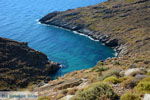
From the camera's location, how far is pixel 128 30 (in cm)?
11675

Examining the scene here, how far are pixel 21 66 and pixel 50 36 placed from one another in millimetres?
43377

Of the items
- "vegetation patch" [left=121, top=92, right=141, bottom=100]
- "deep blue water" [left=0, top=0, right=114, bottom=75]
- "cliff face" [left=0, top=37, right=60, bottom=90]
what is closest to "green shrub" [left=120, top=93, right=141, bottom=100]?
"vegetation patch" [left=121, top=92, right=141, bottom=100]

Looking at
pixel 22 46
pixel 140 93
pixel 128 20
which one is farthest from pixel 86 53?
pixel 140 93

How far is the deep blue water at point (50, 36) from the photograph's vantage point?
97375mm

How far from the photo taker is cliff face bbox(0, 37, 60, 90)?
68875 millimetres

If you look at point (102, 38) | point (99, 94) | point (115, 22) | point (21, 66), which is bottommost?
point (99, 94)

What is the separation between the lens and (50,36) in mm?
121188

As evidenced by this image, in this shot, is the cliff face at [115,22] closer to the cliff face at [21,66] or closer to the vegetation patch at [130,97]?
the cliff face at [21,66]

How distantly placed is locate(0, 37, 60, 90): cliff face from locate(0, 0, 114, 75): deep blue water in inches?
237

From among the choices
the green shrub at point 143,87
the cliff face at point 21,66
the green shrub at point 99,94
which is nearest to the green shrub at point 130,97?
the green shrub at point 99,94

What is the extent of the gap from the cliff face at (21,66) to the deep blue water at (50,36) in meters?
6.03

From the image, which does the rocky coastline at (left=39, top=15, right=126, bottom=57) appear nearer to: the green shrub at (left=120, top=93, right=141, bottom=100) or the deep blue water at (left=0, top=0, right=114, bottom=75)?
the deep blue water at (left=0, top=0, right=114, bottom=75)

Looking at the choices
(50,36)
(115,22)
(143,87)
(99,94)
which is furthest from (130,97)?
(115,22)

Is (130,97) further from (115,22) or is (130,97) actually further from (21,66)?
(115,22)
